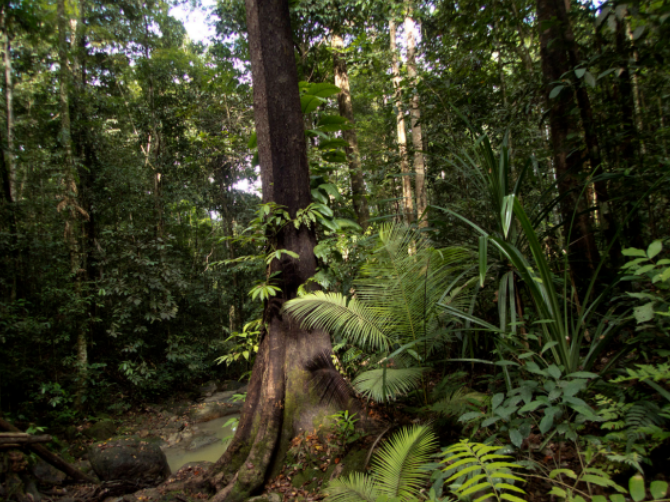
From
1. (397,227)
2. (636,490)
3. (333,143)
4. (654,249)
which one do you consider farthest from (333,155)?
(636,490)

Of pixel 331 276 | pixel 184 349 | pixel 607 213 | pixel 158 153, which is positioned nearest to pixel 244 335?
pixel 331 276

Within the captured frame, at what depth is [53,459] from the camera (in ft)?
14.5

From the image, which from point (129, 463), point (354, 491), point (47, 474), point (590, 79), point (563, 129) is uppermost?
point (590, 79)

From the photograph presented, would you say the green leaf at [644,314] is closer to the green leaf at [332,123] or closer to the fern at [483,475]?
the fern at [483,475]

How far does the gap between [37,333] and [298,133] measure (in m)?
6.50

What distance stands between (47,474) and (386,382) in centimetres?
539

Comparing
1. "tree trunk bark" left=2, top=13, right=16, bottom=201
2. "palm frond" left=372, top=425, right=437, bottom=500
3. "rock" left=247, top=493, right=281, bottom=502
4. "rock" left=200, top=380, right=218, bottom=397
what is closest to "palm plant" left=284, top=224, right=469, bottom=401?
"palm frond" left=372, top=425, right=437, bottom=500

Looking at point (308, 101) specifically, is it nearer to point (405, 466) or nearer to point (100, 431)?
point (405, 466)

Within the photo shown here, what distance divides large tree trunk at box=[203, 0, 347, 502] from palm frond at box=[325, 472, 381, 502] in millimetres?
1065

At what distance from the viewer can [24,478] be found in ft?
13.6

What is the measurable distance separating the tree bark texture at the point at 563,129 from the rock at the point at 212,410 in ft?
27.8

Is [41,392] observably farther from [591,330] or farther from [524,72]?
[524,72]

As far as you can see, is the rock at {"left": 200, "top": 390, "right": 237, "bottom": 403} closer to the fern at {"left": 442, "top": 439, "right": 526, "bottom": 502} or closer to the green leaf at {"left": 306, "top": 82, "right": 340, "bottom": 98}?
the green leaf at {"left": 306, "top": 82, "right": 340, "bottom": 98}

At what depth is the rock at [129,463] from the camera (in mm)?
4914
